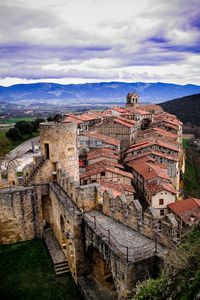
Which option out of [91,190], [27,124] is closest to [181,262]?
[91,190]

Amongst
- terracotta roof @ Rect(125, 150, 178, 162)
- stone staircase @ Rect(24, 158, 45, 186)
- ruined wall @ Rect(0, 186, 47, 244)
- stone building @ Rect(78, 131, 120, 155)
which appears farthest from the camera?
stone building @ Rect(78, 131, 120, 155)

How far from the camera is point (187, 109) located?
111 metres

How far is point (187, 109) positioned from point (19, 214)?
10487 cm

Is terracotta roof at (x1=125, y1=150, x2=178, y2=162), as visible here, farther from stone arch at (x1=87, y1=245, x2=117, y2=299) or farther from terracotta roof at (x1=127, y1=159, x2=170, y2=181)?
stone arch at (x1=87, y1=245, x2=117, y2=299)

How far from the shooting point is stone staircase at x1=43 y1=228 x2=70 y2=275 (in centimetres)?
1596

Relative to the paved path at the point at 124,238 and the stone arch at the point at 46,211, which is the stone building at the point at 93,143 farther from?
the paved path at the point at 124,238

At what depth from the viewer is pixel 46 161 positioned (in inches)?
734

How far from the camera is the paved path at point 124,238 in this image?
977cm

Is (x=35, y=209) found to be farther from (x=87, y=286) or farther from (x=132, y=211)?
(x=132, y=211)

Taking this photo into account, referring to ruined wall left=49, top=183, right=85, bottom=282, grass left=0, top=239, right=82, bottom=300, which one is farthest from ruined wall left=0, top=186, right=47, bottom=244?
ruined wall left=49, top=183, right=85, bottom=282

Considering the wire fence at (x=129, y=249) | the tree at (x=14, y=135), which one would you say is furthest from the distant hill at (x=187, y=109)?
the wire fence at (x=129, y=249)

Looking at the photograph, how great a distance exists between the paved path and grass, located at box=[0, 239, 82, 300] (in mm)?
4545

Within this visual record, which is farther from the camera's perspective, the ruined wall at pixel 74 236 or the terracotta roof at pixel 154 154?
the terracotta roof at pixel 154 154

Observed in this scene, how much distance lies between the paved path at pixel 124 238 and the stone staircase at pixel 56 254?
4531 millimetres
